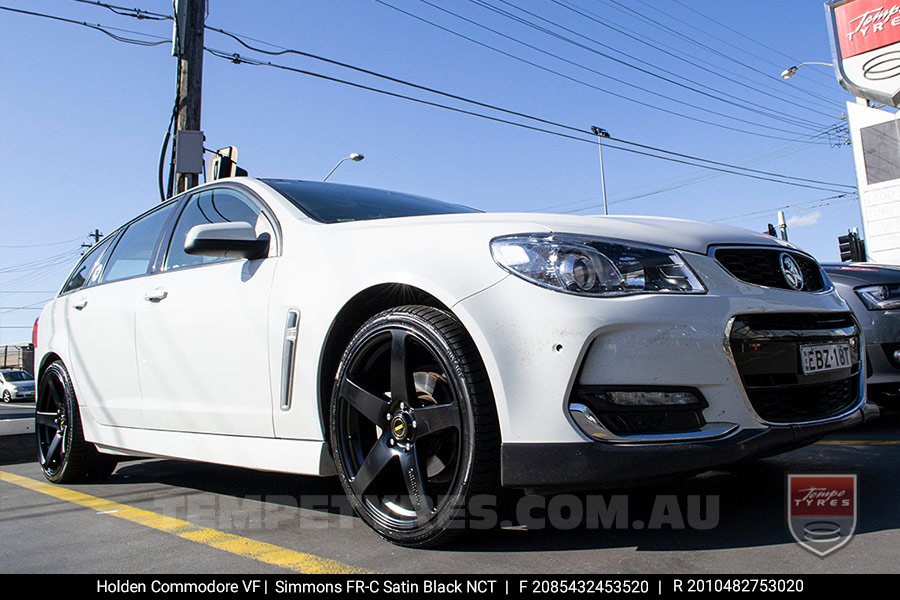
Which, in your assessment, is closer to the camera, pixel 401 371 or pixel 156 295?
pixel 401 371

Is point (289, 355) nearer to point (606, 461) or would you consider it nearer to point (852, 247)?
point (606, 461)

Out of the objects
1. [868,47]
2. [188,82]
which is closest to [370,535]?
[188,82]

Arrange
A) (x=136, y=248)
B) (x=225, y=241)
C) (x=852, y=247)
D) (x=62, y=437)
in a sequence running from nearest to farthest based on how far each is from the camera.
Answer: (x=225, y=241) → (x=136, y=248) → (x=62, y=437) → (x=852, y=247)

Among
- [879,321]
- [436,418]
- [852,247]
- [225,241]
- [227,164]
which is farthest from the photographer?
[852,247]

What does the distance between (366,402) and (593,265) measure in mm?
886

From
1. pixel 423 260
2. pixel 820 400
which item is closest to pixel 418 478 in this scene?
pixel 423 260

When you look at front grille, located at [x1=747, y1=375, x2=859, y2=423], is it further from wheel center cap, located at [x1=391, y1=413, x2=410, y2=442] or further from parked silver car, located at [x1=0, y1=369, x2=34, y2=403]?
parked silver car, located at [x1=0, y1=369, x2=34, y2=403]

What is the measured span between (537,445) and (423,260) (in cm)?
71

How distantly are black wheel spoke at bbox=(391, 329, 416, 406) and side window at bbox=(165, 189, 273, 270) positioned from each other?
1085 mm

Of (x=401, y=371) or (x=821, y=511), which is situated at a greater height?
(x=401, y=371)

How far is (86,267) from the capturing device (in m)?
4.68

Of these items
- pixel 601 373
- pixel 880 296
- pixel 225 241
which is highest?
pixel 225 241

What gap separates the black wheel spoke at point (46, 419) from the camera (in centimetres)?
446
